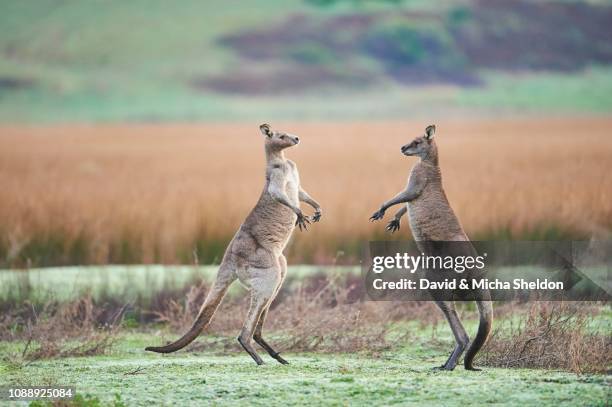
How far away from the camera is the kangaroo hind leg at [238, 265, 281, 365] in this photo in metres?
8.34

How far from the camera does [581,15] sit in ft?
368

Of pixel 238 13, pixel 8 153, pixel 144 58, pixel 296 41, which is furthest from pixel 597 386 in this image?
pixel 238 13

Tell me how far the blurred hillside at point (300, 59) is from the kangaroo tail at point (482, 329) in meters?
71.4

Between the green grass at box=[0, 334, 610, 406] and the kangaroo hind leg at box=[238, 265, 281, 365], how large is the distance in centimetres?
20

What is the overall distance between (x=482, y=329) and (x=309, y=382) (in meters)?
1.19

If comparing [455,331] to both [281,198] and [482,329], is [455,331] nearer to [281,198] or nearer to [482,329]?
[482,329]

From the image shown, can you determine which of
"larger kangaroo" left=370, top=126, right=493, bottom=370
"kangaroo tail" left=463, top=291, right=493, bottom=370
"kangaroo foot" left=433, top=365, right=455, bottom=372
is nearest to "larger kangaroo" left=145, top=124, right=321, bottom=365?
"larger kangaroo" left=370, top=126, right=493, bottom=370

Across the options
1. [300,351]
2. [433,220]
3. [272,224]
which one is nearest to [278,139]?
[272,224]

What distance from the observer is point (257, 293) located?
834 cm

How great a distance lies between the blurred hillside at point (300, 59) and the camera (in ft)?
289

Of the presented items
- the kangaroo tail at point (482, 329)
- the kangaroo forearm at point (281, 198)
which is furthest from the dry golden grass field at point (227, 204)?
the kangaroo tail at point (482, 329)

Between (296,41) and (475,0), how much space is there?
20202 millimetres

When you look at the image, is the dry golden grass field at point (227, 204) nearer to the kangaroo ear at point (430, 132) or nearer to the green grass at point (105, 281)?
the green grass at point (105, 281)

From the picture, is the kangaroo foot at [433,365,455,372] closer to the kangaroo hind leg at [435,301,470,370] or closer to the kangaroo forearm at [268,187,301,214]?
the kangaroo hind leg at [435,301,470,370]
